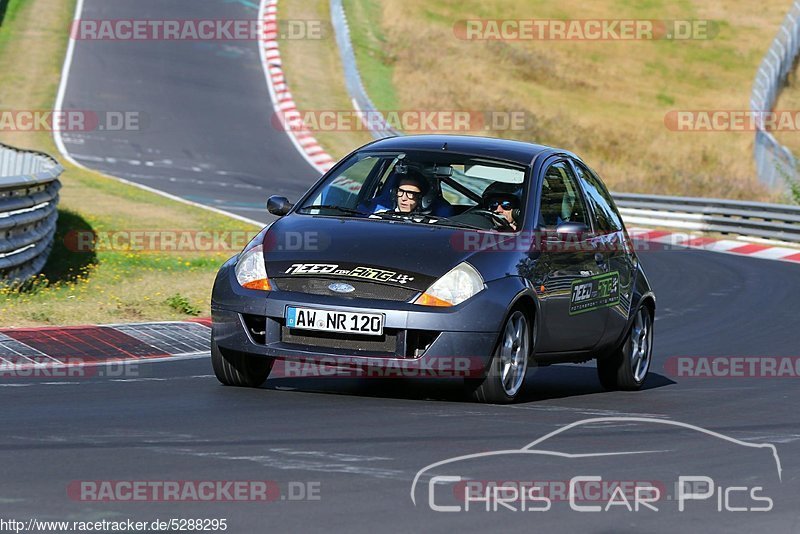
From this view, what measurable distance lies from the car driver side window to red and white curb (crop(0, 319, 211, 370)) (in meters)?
2.86

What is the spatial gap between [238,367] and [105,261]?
9747mm

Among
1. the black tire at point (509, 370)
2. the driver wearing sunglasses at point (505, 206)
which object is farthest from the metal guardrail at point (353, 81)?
the black tire at point (509, 370)

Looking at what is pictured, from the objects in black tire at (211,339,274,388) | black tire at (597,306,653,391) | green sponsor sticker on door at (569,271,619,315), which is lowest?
black tire at (597,306,653,391)

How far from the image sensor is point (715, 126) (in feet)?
170

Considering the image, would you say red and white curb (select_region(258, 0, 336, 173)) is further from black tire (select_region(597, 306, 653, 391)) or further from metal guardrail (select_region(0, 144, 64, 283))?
black tire (select_region(597, 306, 653, 391))

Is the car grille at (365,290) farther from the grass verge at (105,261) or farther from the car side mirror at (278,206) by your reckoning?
the grass verge at (105,261)

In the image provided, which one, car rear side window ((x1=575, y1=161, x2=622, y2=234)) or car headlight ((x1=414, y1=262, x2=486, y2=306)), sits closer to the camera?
car headlight ((x1=414, y1=262, x2=486, y2=306))

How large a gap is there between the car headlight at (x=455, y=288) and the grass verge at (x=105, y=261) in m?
4.10

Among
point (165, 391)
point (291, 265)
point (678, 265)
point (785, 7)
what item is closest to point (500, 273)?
point (291, 265)

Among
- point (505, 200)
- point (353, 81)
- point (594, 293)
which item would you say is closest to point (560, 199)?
point (505, 200)

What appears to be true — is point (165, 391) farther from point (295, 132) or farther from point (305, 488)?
point (295, 132)

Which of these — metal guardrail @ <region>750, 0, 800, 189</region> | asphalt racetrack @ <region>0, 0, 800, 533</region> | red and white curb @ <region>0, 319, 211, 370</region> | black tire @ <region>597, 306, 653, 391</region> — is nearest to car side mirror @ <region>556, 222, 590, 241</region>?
asphalt racetrack @ <region>0, 0, 800, 533</region>

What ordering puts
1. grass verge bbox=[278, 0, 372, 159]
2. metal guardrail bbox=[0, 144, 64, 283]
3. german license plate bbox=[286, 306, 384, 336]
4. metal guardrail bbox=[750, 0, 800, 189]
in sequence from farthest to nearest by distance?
grass verge bbox=[278, 0, 372, 159]
metal guardrail bbox=[750, 0, 800, 189]
metal guardrail bbox=[0, 144, 64, 283]
german license plate bbox=[286, 306, 384, 336]

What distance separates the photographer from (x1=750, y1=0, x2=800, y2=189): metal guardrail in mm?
34781
